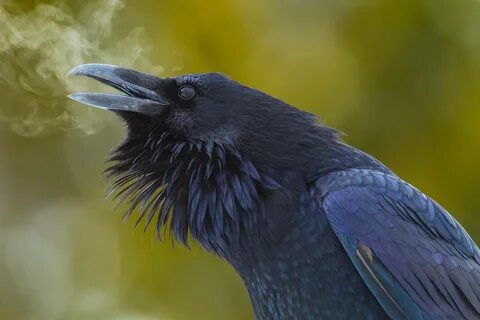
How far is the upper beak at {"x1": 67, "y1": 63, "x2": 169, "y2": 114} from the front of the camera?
15.1 feet

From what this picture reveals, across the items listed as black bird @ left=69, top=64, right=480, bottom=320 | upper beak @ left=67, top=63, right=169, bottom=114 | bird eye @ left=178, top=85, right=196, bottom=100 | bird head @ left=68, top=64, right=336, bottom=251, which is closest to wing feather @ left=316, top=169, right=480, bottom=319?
black bird @ left=69, top=64, right=480, bottom=320

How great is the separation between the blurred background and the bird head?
2708 millimetres

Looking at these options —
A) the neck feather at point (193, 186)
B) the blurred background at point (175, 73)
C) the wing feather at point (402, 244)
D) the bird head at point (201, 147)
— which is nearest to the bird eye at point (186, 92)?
the bird head at point (201, 147)

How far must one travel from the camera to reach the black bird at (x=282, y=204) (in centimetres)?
422

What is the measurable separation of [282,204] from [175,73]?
11.4 ft

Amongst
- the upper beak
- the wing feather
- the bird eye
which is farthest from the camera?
the bird eye

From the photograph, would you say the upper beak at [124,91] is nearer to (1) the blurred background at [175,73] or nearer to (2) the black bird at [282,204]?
(2) the black bird at [282,204]

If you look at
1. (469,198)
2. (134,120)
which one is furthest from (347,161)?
(469,198)

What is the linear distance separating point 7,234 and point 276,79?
2655 millimetres

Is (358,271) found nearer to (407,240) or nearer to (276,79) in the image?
(407,240)

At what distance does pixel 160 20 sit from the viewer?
326 inches

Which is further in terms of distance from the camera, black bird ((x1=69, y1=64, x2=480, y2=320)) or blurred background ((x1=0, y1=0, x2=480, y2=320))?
blurred background ((x1=0, y1=0, x2=480, y2=320))

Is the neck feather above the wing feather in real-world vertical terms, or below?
above

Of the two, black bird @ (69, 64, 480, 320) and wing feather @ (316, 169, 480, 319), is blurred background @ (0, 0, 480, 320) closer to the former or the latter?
black bird @ (69, 64, 480, 320)
